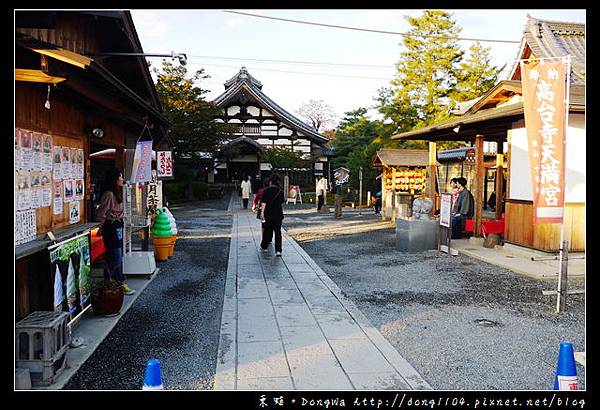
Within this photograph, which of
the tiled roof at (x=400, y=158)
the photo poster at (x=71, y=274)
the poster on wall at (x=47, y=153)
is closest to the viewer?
the photo poster at (x=71, y=274)

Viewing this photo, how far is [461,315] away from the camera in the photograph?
594cm

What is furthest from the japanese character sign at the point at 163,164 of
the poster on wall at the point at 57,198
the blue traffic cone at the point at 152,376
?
the blue traffic cone at the point at 152,376

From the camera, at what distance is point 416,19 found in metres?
24.4

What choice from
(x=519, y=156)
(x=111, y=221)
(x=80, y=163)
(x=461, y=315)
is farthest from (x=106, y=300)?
(x=519, y=156)

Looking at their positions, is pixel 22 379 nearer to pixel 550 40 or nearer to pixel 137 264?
pixel 137 264

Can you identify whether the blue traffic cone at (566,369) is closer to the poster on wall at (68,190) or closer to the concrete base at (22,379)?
the concrete base at (22,379)

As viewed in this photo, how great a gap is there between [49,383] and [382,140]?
23.7m

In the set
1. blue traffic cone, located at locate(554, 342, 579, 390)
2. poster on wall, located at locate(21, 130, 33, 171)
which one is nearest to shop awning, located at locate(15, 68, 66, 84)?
poster on wall, located at locate(21, 130, 33, 171)

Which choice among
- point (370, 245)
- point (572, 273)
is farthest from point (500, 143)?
point (572, 273)

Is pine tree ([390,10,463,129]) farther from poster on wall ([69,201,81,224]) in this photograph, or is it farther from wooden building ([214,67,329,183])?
poster on wall ([69,201,81,224])

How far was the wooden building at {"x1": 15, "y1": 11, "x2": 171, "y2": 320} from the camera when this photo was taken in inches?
163

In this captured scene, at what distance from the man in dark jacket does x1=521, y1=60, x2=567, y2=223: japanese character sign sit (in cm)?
584

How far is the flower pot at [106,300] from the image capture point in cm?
557

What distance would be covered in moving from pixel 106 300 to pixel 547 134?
19.4 ft
